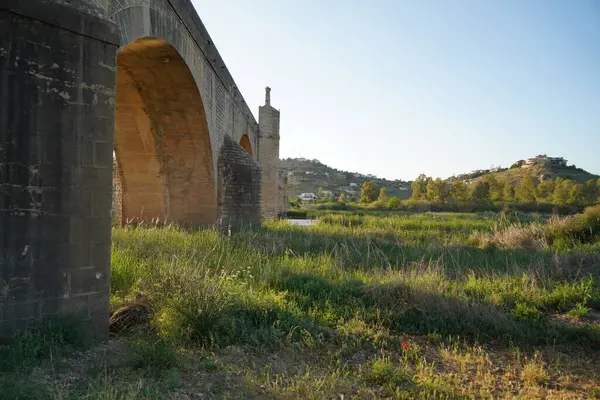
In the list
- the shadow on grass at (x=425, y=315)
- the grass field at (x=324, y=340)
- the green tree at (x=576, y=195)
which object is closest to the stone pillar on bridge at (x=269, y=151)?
the grass field at (x=324, y=340)

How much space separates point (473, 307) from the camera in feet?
16.9

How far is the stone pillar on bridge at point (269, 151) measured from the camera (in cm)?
2427

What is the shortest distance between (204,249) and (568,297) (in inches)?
228

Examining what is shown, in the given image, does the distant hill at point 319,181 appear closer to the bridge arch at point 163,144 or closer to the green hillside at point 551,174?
the green hillside at point 551,174

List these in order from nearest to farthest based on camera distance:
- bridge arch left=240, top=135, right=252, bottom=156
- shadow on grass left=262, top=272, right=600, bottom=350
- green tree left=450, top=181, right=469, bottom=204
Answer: shadow on grass left=262, top=272, right=600, bottom=350, bridge arch left=240, top=135, right=252, bottom=156, green tree left=450, top=181, right=469, bottom=204

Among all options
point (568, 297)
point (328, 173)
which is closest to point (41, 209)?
point (568, 297)

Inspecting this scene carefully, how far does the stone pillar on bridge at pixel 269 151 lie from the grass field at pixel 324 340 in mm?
17117

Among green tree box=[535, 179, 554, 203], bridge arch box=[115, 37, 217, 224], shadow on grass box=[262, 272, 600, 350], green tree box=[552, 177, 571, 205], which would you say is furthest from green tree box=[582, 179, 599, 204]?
shadow on grass box=[262, 272, 600, 350]

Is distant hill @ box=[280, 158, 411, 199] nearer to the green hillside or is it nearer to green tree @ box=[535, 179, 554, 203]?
the green hillside

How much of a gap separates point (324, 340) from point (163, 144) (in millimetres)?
8774

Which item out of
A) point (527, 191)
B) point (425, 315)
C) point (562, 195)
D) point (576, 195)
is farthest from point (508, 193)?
point (425, 315)

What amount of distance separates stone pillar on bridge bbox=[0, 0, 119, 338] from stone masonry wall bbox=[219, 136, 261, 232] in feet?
27.5

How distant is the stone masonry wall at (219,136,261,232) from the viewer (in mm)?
12797

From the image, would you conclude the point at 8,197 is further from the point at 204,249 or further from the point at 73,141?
the point at 204,249
